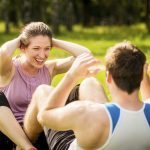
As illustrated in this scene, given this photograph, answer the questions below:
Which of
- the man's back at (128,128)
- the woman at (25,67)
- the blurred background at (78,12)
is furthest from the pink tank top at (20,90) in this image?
the blurred background at (78,12)

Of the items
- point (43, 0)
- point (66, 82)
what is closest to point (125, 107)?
point (66, 82)

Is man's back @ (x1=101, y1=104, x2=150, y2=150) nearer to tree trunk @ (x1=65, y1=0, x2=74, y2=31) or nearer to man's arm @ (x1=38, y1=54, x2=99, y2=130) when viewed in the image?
man's arm @ (x1=38, y1=54, x2=99, y2=130)

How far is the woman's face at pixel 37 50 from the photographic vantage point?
5.87 metres

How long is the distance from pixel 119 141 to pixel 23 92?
2038mm

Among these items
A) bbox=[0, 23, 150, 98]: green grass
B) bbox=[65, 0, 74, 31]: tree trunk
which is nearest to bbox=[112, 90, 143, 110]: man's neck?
bbox=[0, 23, 150, 98]: green grass

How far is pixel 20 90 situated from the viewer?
5789 millimetres

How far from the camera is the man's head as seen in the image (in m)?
3.89

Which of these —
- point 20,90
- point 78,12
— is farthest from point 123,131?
point 78,12

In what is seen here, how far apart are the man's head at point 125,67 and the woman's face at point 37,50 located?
1.96 metres

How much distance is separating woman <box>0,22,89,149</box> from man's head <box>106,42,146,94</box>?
6.39ft

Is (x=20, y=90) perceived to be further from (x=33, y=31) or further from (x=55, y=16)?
(x=55, y=16)

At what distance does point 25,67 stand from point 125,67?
86.5 inches

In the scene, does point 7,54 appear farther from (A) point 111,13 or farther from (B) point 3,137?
(A) point 111,13

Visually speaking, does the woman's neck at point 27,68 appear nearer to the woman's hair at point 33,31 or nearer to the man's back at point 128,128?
the woman's hair at point 33,31
